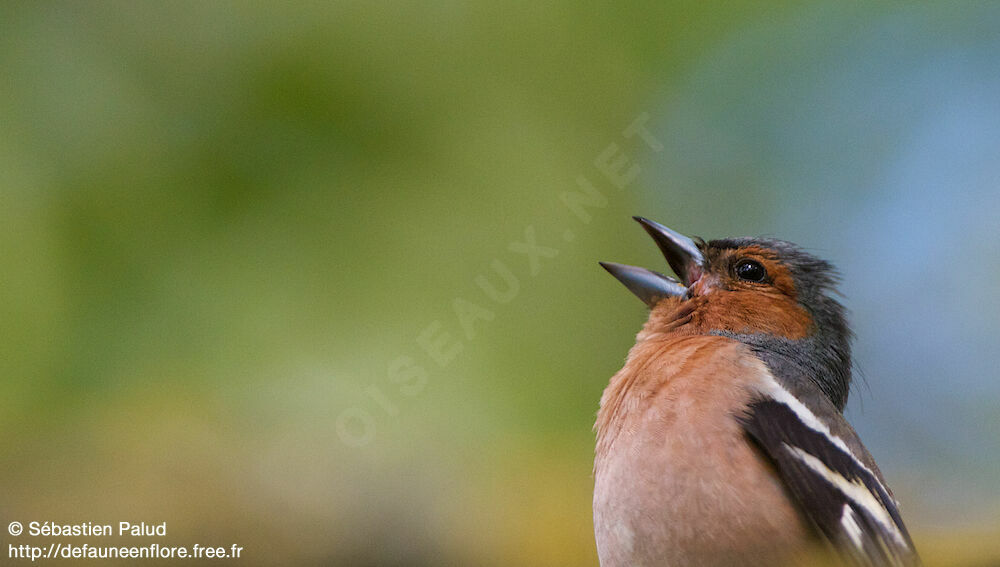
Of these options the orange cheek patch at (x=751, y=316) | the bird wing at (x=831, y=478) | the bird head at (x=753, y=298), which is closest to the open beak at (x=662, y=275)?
the bird head at (x=753, y=298)

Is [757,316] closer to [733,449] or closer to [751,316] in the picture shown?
[751,316]

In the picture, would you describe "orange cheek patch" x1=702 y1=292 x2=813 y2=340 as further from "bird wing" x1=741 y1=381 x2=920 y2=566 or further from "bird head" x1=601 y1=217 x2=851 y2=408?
"bird wing" x1=741 y1=381 x2=920 y2=566

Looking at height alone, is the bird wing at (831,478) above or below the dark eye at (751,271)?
below

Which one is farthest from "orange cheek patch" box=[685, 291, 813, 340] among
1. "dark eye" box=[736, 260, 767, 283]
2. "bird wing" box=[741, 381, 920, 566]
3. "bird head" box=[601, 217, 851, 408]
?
"bird wing" box=[741, 381, 920, 566]

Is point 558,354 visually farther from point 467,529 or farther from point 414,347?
Result: point 467,529

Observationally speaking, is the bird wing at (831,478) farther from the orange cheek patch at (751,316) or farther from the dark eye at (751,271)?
the dark eye at (751,271)

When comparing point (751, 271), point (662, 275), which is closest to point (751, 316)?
point (751, 271)

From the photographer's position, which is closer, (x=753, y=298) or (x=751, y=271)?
(x=753, y=298)
